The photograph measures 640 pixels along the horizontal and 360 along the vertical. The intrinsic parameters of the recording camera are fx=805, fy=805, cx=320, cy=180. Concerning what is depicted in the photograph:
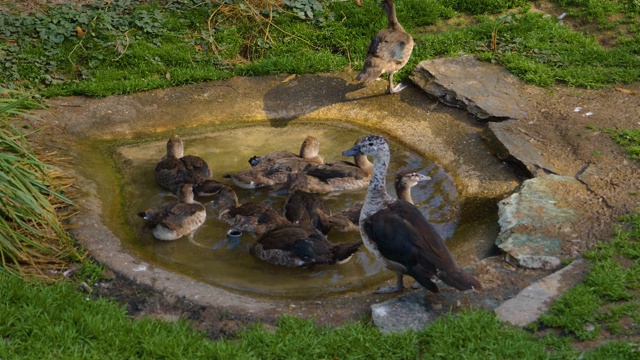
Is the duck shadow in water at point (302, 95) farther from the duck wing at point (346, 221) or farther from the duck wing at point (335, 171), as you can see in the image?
the duck wing at point (346, 221)

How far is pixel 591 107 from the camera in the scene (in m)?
10.8

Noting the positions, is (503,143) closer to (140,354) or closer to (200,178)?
(200,178)

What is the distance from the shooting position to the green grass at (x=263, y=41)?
39.2 feet

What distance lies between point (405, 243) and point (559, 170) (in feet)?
10.3

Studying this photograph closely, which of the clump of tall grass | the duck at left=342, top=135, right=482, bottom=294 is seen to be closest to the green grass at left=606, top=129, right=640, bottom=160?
the duck at left=342, top=135, right=482, bottom=294

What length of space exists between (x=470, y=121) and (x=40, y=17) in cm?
701

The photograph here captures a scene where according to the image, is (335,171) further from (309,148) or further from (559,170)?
(559,170)

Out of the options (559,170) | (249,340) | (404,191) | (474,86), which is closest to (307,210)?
(404,191)

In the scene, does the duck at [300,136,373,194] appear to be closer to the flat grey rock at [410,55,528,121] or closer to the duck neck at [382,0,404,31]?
the flat grey rock at [410,55,528,121]

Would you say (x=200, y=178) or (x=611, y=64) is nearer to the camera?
(x=200, y=178)

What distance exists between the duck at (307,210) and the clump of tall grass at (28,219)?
243 cm

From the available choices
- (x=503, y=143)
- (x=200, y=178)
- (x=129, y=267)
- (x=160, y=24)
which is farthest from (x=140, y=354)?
(x=160, y=24)

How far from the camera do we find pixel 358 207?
9344 millimetres

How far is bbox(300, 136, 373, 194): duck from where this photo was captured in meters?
9.96
